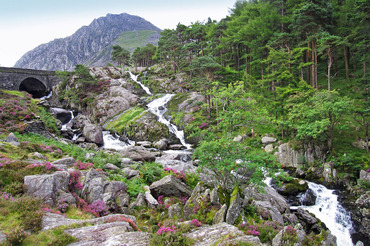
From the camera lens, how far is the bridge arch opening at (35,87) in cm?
5800

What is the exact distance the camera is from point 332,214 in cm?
1505

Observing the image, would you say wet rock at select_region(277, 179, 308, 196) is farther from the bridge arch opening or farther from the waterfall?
the bridge arch opening

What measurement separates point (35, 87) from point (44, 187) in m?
67.7

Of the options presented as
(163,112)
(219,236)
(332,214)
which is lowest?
(332,214)

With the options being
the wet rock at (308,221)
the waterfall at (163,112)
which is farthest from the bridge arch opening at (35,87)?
the wet rock at (308,221)

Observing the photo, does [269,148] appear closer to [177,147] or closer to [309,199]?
[309,199]

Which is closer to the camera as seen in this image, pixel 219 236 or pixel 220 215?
pixel 219 236

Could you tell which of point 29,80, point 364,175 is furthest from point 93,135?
point 29,80

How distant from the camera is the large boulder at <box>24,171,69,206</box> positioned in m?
8.09

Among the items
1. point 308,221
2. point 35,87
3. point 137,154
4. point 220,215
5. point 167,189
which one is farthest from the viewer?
point 35,87

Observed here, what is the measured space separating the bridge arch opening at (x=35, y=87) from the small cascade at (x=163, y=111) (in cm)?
3878

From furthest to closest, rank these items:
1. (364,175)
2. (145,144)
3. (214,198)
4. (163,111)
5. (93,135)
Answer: (163,111)
(93,135)
(145,144)
(364,175)
(214,198)

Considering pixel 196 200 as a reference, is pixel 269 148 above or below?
below

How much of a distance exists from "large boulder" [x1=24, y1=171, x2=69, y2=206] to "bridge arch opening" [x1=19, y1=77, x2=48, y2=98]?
63.0 meters
